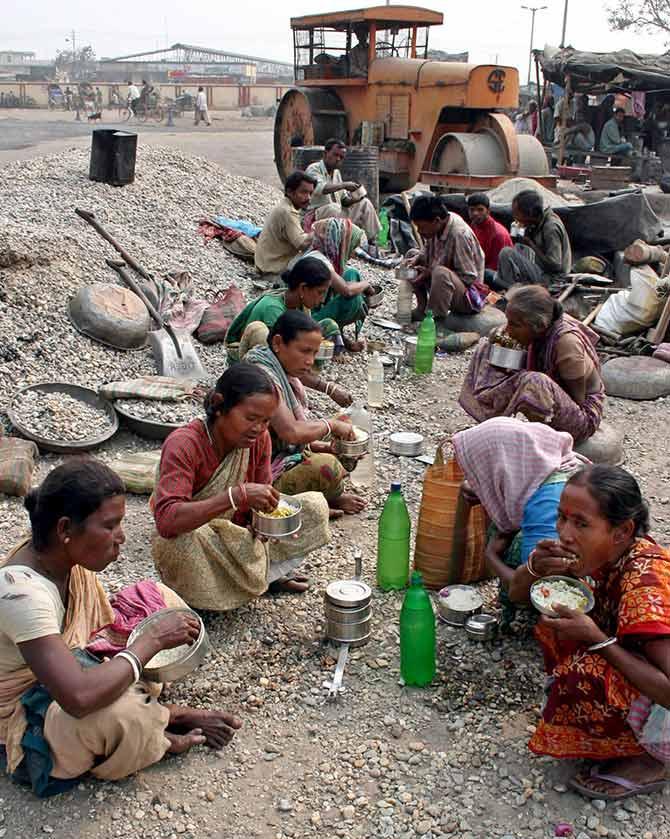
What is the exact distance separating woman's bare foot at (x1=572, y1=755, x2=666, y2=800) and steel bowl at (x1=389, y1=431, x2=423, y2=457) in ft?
8.99

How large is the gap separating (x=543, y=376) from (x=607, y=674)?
6.79 ft

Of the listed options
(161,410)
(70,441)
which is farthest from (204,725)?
(161,410)

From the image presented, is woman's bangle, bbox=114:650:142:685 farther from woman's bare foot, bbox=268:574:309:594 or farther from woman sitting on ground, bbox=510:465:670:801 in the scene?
woman's bare foot, bbox=268:574:309:594

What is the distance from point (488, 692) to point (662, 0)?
34176mm

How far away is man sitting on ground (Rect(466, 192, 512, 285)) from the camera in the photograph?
8.08m

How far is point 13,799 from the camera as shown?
2465 mm

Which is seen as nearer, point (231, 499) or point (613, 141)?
point (231, 499)

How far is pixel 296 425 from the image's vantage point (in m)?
3.77

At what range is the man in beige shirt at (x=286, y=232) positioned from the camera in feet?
23.8

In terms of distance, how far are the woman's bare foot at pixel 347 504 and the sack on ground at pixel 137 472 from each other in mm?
952

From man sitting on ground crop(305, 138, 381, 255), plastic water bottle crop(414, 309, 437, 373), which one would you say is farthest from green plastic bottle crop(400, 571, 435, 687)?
man sitting on ground crop(305, 138, 381, 255)

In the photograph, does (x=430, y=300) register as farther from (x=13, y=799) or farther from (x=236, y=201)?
(x=13, y=799)

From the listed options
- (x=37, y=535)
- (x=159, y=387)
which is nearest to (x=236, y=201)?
(x=159, y=387)

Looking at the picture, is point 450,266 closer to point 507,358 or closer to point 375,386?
point 375,386
